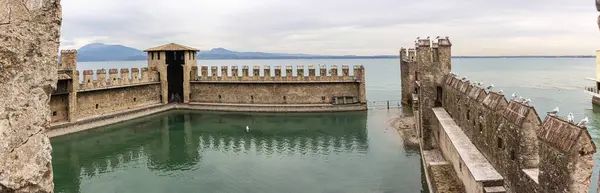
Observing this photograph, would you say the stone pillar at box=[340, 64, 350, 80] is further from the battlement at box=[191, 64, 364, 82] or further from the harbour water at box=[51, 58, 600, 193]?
the harbour water at box=[51, 58, 600, 193]

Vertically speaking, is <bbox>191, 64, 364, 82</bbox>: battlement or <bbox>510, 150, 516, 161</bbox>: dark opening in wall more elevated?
<bbox>191, 64, 364, 82</bbox>: battlement

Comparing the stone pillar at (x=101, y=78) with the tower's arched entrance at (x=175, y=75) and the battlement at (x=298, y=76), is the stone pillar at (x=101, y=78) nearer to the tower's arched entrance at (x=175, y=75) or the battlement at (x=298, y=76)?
the tower's arched entrance at (x=175, y=75)

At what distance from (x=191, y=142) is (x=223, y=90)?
12.4 m

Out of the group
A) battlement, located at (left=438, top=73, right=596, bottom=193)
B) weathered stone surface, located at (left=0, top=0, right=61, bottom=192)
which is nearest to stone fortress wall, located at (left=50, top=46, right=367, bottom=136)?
battlement, located at (left=438, top=73, right=596, bottom=193)

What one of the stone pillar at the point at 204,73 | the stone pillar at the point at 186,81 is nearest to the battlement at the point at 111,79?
the stone pillar at the point at 186,81

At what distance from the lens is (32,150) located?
131 inches

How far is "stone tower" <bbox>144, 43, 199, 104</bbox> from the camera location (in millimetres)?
34094

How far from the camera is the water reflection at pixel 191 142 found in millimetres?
17875

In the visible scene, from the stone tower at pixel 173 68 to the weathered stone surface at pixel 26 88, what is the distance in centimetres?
3144

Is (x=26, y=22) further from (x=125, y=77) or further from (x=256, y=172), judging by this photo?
(x=125, y=77)

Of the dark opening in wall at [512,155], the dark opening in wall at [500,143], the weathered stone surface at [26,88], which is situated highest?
the weathered stone surface at [26,88]

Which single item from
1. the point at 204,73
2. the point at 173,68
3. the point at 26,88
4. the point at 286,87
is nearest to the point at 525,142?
the point at 26,88

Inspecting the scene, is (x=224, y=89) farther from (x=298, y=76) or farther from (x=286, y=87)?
(x=298, y=76)

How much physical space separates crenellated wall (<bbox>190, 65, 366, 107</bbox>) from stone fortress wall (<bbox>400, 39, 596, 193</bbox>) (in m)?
14.2
